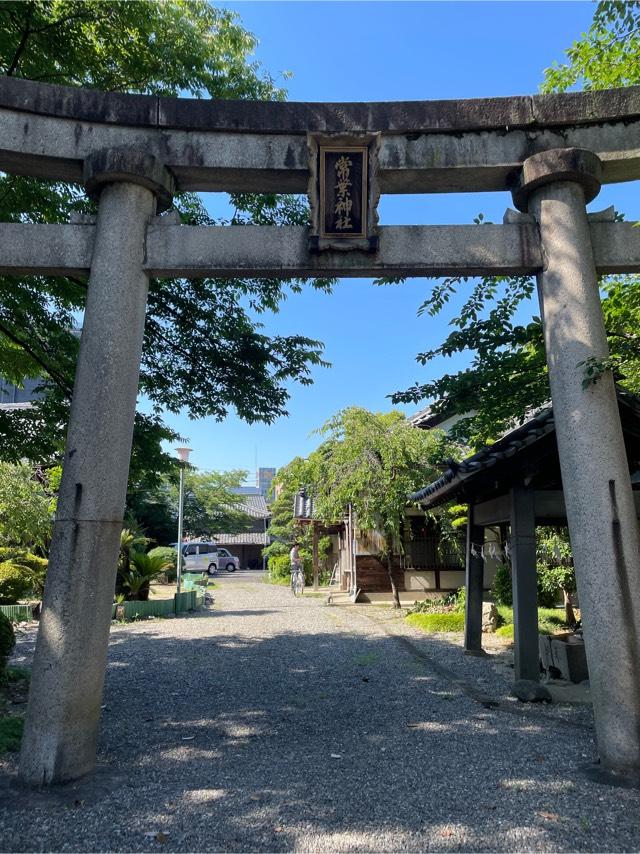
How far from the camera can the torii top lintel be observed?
542 centimetres

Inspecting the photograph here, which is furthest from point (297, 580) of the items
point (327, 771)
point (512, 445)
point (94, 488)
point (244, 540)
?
point (244, 540)

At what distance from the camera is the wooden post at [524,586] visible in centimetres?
743

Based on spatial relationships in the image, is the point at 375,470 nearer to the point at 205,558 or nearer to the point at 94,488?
the point at 94,488

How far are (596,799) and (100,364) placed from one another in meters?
4.97

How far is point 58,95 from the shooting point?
5.31 metres

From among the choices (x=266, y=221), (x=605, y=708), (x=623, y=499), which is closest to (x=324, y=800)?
(x=605, y=708)

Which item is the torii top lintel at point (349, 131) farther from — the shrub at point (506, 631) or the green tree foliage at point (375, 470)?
the green tree foliage at point (375, 470)

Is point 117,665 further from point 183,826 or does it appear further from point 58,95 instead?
point 58,95

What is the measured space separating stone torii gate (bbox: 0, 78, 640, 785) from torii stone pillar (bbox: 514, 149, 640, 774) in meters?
0.02

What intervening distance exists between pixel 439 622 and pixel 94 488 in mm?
10591

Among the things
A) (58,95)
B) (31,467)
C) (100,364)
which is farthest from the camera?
(31,467)

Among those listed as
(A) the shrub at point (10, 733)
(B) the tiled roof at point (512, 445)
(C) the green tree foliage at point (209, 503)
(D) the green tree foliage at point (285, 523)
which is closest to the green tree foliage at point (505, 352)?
(B) the tiled roof at point (512, 445)

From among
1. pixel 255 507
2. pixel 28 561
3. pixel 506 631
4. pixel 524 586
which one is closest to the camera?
pixel 524 586

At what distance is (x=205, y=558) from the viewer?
40594 mm
